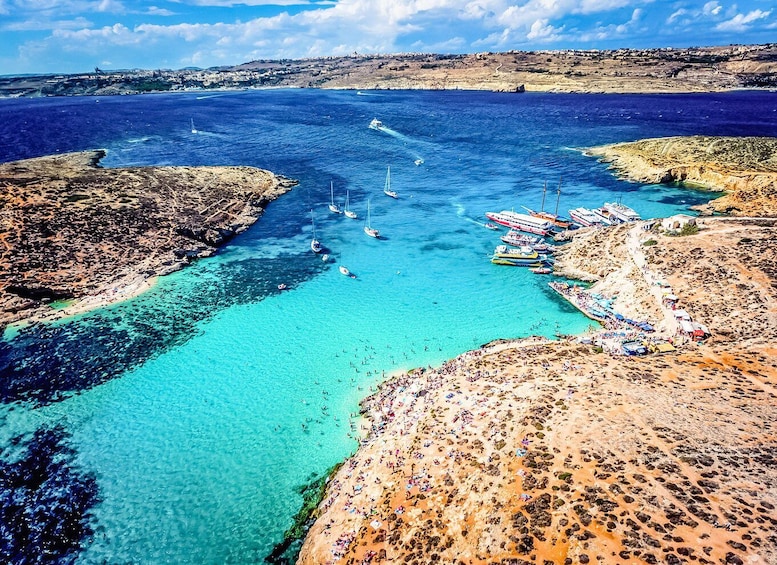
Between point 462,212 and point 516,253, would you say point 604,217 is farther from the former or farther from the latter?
point 462,212

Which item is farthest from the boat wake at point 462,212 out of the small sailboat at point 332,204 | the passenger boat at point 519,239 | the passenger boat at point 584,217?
the small sailboat at point 332,204

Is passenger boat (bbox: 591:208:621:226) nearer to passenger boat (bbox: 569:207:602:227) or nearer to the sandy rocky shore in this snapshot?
passenger boat (bbox: 569:207:602:227)

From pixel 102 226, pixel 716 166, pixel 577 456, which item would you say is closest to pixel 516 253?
pixel 577 456

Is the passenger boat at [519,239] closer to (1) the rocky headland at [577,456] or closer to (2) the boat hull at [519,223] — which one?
(2) the boat hull at [519,223]

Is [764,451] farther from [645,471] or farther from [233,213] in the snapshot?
[233,213]

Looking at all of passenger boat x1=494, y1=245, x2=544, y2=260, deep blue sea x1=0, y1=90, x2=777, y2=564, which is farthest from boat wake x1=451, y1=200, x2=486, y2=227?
passenger boat x1=494, y1=245, x2=544, y2=260
